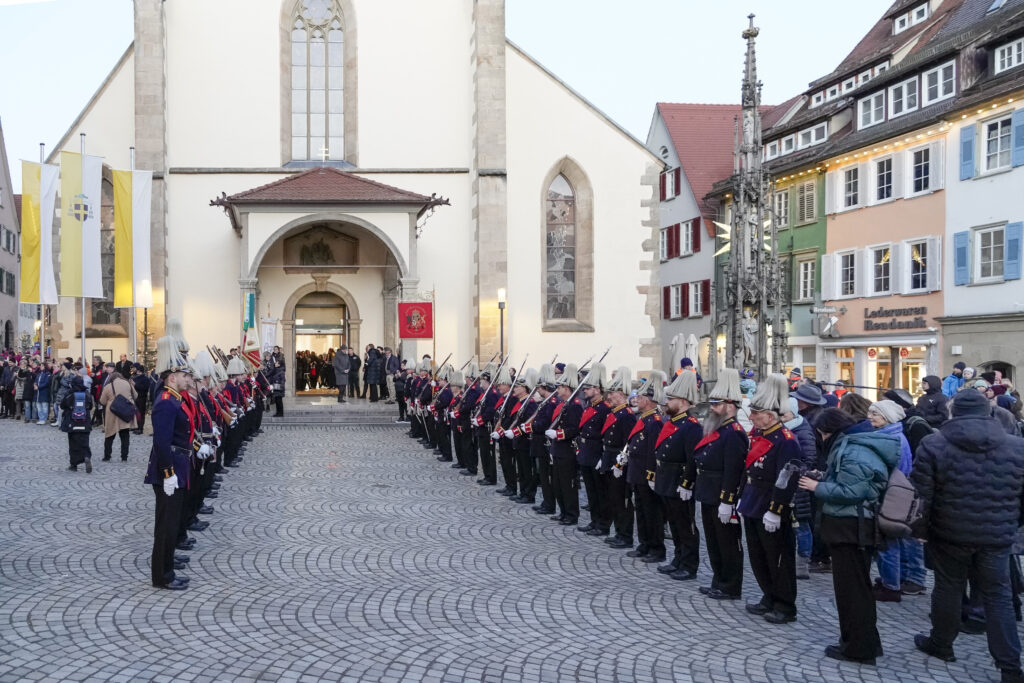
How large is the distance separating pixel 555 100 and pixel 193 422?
2112cm

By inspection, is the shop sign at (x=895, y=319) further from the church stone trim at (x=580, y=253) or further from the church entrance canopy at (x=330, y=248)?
the church entrance canopy at (x=330, y=248)

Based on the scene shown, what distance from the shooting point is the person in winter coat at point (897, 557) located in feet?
23.9

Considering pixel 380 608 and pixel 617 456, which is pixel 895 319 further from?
pixel 380 608

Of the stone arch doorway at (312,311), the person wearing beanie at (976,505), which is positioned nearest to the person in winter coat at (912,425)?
the person wearing beanie at (976,505)

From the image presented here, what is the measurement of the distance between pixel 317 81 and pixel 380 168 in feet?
10.3

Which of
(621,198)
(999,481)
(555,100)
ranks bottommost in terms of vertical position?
(999,481)

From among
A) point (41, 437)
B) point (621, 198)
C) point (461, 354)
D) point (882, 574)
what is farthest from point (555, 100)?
point (882, 574)

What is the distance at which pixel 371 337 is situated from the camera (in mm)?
28453

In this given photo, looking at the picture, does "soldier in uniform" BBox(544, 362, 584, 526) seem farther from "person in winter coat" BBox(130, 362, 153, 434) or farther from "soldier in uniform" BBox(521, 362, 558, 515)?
"person in winter coat" BBox(130, 362, 153, 434)

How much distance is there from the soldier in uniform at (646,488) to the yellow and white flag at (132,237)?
16.9 meters

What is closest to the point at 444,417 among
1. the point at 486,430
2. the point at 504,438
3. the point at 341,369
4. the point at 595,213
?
the point at 486,430

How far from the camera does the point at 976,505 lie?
5.92 m

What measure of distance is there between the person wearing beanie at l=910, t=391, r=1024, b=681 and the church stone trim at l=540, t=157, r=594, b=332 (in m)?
21.6

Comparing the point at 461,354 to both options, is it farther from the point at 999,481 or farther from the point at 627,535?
the point at 999,481
